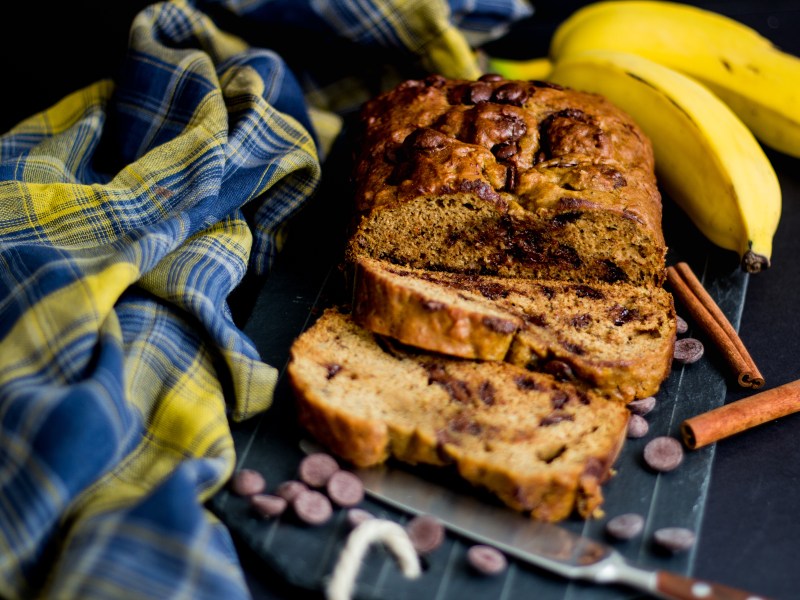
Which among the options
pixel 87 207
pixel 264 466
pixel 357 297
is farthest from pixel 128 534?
pixel 87 207

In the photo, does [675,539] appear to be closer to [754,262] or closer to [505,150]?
[754,262]

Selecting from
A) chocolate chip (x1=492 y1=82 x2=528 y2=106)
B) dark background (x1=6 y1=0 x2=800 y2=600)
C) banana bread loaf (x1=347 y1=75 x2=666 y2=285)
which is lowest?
dark background (x1=6 y1=0 x2=800 y2=600)

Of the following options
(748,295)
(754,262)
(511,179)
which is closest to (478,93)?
(511,179)

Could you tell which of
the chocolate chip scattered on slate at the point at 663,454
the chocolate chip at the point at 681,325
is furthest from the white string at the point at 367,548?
the chocolate chip at the point at 681,325

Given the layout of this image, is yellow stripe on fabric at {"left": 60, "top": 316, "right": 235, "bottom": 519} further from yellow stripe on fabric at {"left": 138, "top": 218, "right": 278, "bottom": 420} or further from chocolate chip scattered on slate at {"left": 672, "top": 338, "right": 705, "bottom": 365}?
chocolate chip scattered on slate at {"left": 672, "top": 338, "right": 705, "bottom": 365}

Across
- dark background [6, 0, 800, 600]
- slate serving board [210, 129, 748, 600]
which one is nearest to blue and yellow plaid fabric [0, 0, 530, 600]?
slate serving board [210, 129, 748, 600]

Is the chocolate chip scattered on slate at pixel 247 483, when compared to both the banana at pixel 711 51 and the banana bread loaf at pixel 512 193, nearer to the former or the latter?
the banana bread loaf at pixel 512 193
